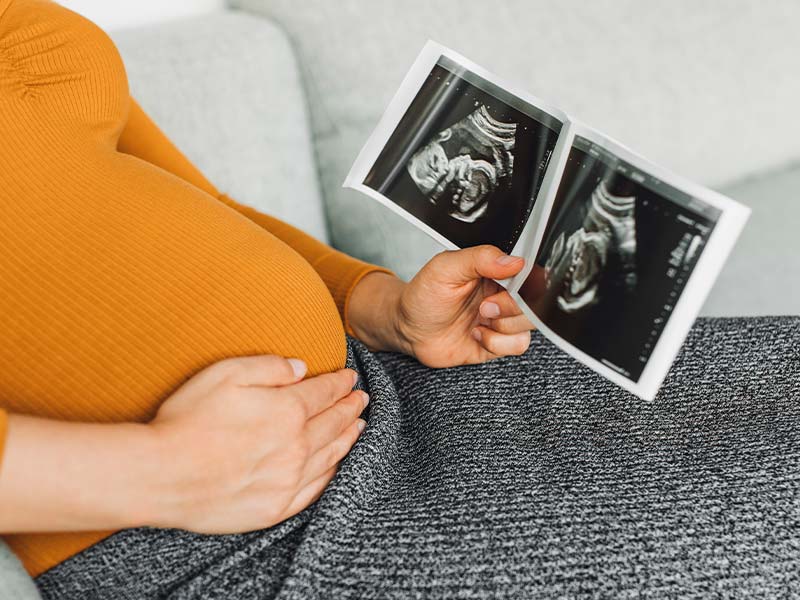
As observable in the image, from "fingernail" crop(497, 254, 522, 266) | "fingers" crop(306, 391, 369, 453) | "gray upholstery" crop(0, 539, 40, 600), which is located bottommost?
"gray upholstery" crop(0, 539, 40, 600)

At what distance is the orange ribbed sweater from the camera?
0.63 metres

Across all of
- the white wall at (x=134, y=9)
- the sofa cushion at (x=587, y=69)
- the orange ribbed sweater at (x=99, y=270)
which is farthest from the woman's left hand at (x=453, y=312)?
the white wall at (x=134, y=9)

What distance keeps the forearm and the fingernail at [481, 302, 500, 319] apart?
1.35 ft

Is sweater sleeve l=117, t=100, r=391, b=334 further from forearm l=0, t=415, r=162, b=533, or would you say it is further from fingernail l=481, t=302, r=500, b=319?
forearm l=0, t=415, r=162, b=533

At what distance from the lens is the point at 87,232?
69 centimetres

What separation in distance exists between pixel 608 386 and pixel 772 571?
26 centimetres

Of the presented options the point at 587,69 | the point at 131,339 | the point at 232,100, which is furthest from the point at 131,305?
the point at 587,69

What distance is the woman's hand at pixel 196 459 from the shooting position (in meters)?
0.54

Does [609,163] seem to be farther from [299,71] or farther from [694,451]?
[299,71]

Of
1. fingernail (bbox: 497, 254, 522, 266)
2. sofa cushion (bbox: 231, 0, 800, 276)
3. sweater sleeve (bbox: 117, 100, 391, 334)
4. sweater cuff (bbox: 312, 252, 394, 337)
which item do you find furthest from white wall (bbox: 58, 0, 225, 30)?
fingernail (bbox: 497, 254, 522, 266)

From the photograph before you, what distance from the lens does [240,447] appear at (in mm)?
607

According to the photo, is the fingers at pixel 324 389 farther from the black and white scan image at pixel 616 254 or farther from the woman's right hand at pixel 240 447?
the black and white scan image at pixel 616 254

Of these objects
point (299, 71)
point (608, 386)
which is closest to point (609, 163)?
point (608, 386)

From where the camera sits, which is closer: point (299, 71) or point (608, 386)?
point (608, 386)
